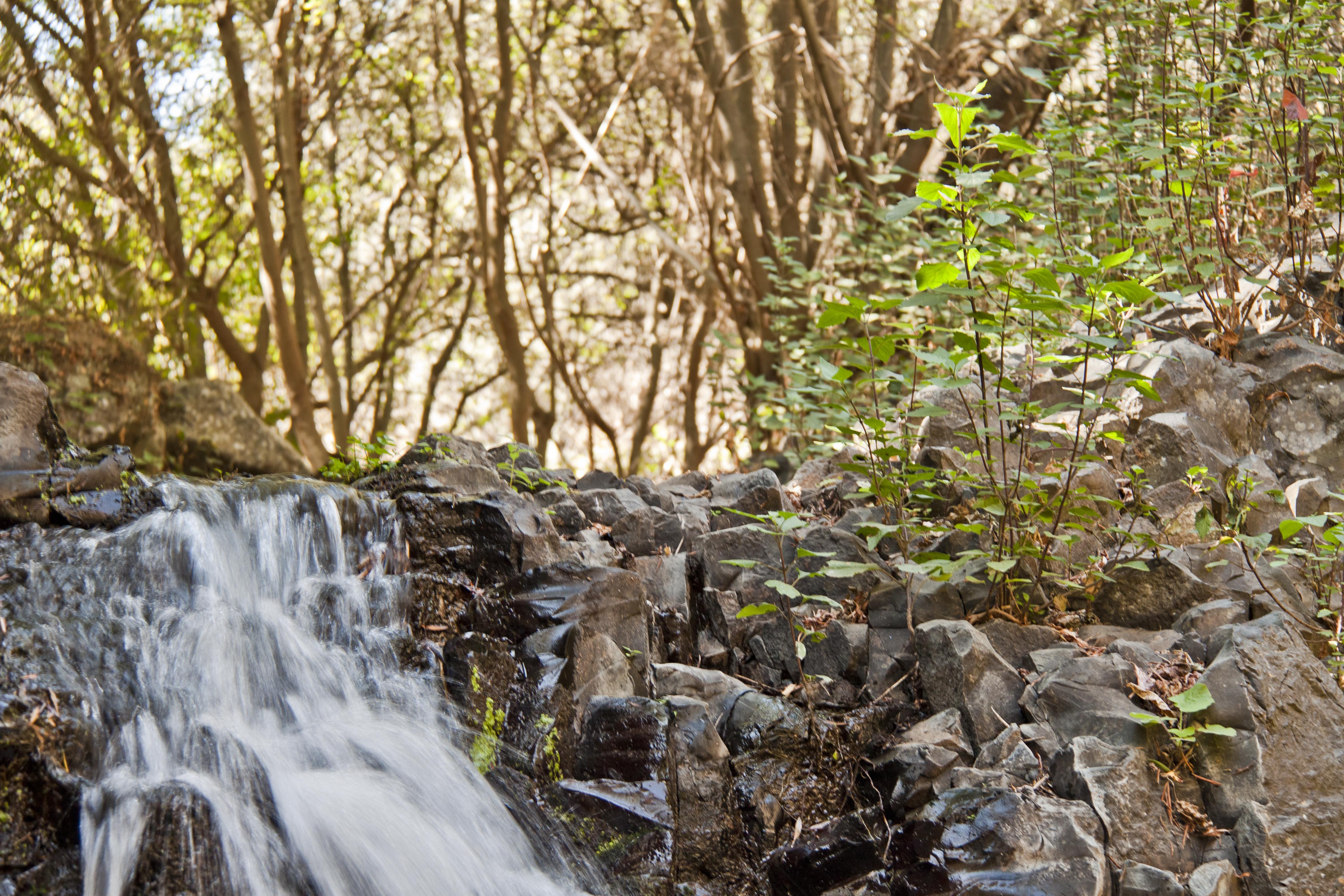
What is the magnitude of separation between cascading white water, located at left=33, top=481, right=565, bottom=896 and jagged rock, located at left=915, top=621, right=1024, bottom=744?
1.47 m

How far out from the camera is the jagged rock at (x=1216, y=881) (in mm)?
2598

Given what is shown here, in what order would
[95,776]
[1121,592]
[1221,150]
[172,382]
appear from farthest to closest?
[172,382], [1221,150], [1121,592], [95,776]

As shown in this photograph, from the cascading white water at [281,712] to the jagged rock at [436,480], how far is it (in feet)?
0.73

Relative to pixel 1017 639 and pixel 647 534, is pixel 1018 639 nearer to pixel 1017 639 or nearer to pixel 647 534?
pixel 1017 639

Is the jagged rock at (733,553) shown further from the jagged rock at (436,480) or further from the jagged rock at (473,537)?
the jagged rock at (436,480)

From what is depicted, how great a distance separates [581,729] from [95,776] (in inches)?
56.3

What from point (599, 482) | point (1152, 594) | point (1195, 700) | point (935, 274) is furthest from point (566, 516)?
point (1195, 700)

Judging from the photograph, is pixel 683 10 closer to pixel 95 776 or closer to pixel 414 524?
pixel 414 524

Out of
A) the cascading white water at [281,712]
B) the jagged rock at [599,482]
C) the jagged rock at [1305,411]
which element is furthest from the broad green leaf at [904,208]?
the jagged rock at [1305,411]

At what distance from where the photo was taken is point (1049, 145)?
549 centimetres

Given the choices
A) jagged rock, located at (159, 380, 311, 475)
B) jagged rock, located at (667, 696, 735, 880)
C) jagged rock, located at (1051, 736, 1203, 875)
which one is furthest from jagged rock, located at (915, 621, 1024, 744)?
jagged rock, located at (159, 380, 311, 475)

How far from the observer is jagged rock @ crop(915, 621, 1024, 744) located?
3227mm

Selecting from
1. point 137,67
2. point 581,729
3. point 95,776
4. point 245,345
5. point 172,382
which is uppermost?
point 137,67

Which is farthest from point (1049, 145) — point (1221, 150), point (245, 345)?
point (245, 345)
